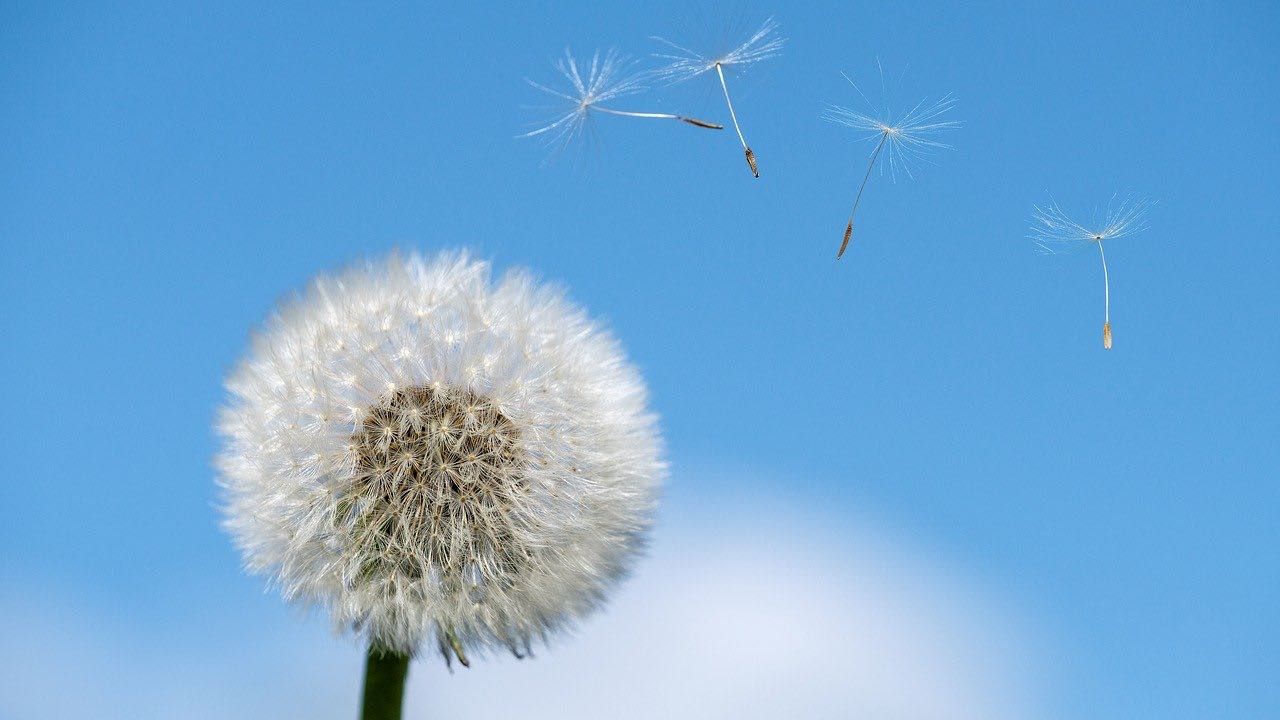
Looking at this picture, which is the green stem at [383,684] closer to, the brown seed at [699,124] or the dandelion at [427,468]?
the dandelion at [427,468]

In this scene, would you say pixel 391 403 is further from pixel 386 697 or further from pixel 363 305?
pixel 386 697

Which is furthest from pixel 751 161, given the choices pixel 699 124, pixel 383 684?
pixel 383 684

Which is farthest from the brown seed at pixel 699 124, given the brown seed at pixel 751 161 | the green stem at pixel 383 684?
the green stem at pixel 383 684

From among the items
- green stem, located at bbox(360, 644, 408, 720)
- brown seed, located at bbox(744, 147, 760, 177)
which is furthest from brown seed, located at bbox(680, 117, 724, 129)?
green stem, located at bbox(360, 644, 408, 720)

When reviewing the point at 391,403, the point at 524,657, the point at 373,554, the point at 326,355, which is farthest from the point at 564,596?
the point at 326,355

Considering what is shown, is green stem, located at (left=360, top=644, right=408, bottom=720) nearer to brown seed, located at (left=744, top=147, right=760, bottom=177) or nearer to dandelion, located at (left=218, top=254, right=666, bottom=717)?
dandelion, located at (left=218, top=254, right=666, bottom=717)

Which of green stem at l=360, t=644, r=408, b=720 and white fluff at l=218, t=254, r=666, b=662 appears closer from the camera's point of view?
green stem at l=360, t=644, r=408, b=720

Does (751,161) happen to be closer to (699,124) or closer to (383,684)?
(699,124)
